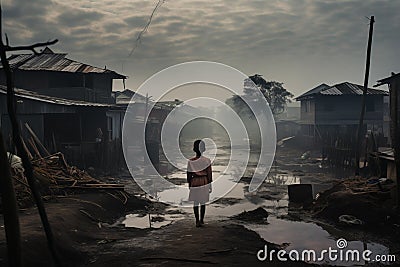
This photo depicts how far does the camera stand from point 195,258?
6379mm

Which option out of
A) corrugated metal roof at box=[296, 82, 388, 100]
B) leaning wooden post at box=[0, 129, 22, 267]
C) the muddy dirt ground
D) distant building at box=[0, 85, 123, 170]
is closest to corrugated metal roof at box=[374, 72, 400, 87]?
corrugated metal roof at box=[296, 82, 388, 100]

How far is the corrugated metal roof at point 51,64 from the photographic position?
87.9ft

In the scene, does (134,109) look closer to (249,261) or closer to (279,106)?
(279,106)

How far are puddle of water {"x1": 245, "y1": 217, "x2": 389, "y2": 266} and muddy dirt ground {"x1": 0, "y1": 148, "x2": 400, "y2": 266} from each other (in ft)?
0.07

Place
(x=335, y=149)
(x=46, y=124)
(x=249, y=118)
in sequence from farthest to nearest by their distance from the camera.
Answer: (x=249, y=118)
(x=335, y=149)
(x=46, y=124)

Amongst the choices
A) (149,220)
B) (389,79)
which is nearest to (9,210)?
(149,220)

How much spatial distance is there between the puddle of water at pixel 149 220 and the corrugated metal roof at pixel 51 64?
17106 millimetres

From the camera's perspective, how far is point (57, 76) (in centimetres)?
2783

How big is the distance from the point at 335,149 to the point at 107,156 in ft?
40.6

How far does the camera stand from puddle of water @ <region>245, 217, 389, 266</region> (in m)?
8.31

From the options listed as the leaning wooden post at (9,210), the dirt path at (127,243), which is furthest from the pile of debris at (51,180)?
the leaning wooden post at (9,210)

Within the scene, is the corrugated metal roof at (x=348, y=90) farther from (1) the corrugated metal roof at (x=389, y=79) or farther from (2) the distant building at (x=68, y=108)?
(2) the distant building at (x=68, y=108)

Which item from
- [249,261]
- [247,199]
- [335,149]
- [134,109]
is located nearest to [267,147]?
[134,109]

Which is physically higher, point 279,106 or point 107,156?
point 279,106
